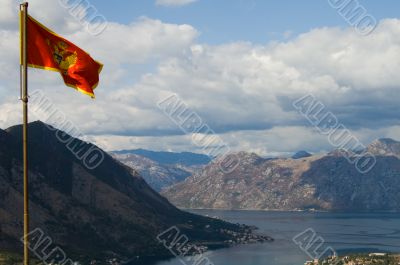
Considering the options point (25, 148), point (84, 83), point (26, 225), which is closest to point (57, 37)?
point (84, 83)

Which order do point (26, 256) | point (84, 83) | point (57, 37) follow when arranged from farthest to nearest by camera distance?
1. point (84, 83)
2. point (57, 37)
3. point (26, 256)

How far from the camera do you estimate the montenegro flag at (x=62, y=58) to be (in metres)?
36.0

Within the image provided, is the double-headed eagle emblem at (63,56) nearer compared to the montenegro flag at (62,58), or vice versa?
the montenegro flag at (62,58)

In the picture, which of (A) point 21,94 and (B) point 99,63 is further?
(B) point 99,63

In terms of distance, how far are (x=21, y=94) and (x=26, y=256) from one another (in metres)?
10.2

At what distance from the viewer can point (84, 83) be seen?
39.3 meters

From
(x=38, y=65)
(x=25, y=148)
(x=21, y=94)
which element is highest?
(x=38, y=65)

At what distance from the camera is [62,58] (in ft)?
123

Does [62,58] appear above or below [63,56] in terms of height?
below

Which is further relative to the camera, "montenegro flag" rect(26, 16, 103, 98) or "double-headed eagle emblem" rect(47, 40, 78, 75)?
"double-headed eagle emblem" rect(47, 40, 78, 75)

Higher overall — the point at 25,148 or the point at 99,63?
the point at 99,63

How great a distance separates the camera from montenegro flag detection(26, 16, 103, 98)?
118 feet

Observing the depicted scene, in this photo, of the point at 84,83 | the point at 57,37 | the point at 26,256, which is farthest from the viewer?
the point at 84,83

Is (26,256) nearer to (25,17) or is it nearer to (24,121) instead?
(24,121)
